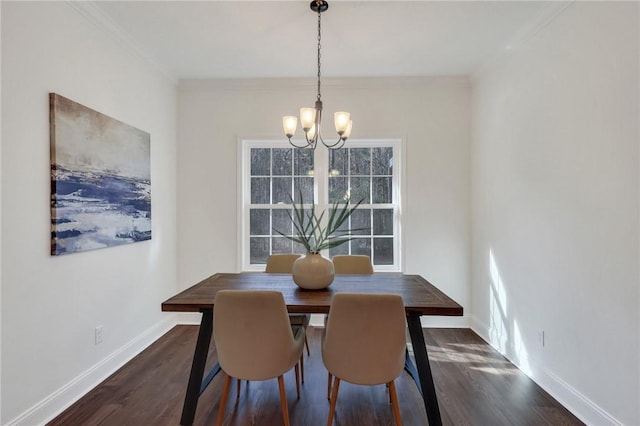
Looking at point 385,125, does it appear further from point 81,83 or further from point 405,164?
point 81,83

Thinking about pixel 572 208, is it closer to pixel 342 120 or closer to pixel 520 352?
pixel 520 352

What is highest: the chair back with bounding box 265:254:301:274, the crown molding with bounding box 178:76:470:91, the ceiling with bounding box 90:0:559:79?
the ceiling with bounding box 90:0:559:79

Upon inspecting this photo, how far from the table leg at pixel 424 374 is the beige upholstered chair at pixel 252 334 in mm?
702

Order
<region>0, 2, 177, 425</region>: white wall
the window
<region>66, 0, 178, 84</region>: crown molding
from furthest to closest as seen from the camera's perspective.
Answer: the window → <region>66, 0, 178, 84</region>: crown molding → <region>0, 2, 177, 425</region>: white wall

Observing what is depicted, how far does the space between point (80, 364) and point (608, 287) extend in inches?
130

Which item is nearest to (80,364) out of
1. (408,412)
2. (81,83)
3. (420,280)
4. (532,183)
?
(81,83)

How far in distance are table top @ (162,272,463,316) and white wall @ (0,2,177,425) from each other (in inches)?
29.8

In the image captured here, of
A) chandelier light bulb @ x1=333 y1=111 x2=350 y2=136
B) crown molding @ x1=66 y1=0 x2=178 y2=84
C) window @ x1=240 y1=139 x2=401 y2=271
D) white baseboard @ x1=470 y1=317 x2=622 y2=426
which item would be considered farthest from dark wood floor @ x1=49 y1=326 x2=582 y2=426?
Answer: crown molding @ x1=66 y1=0 x2=178 y2=84

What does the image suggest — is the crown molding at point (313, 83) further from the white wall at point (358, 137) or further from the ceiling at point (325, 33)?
the ceiling at point (325, 33)

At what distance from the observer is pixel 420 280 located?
245 cm

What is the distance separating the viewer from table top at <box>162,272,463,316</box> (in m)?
1.82

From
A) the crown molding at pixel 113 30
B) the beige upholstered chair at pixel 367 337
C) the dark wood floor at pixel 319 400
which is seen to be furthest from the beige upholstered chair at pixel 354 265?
the crown molding at pixel 113 30

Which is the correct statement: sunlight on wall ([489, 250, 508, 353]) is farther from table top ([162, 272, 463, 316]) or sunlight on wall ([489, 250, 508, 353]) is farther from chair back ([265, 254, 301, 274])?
chair back ([265, 254, 301, 274])

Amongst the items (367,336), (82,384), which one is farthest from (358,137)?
(82,384)
